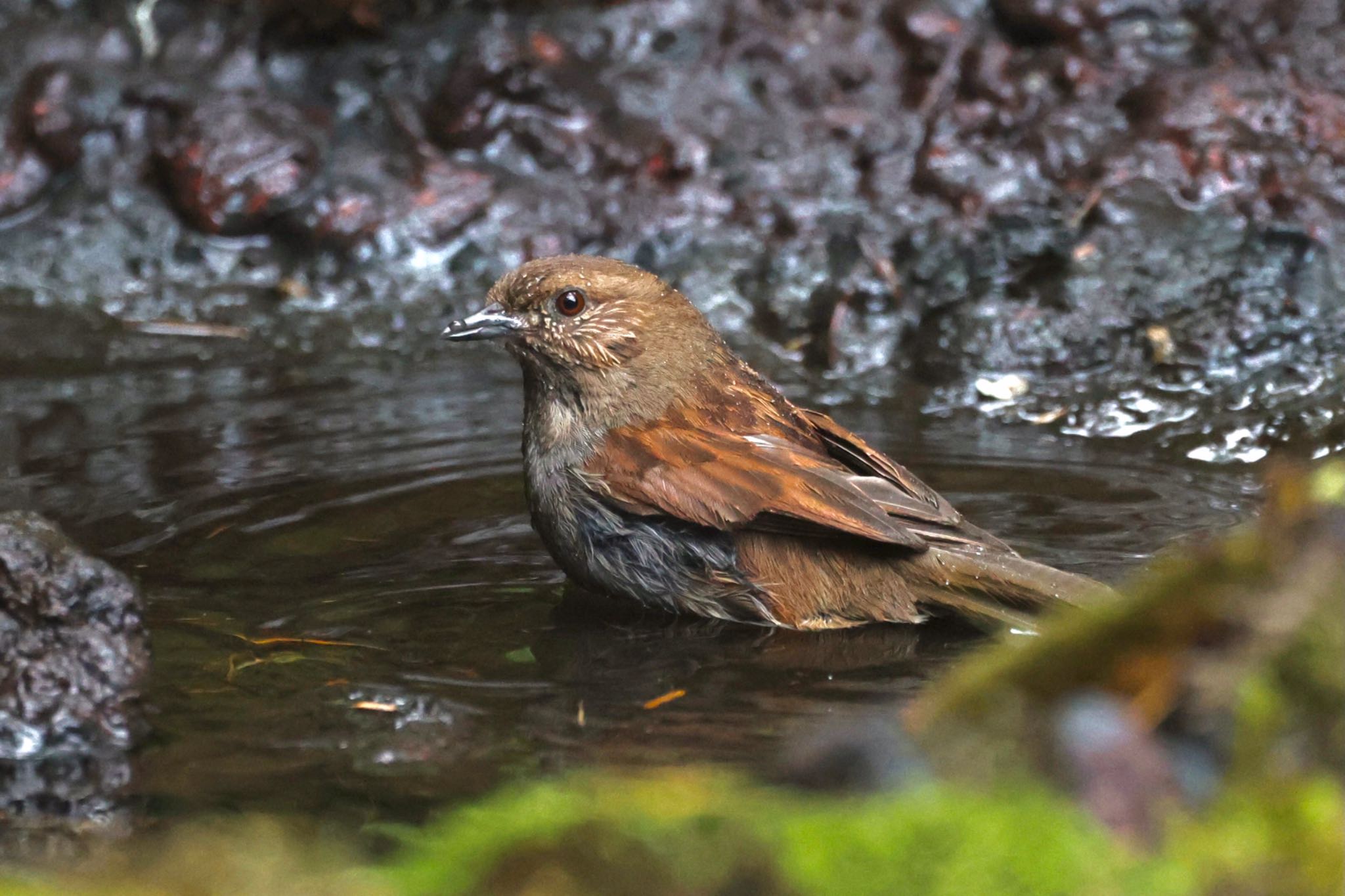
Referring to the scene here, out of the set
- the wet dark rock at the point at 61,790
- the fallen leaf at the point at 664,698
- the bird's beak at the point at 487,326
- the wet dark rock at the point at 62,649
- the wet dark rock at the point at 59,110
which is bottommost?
the wet dark rock at the point at 61,790

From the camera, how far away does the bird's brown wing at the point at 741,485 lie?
4949 mm

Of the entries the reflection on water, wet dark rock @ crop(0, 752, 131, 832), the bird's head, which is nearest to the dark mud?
the reflection on water

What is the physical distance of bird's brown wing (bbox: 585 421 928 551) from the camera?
4.95m

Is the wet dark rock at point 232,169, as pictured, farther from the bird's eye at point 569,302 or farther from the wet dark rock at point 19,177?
the bird's eye at point 569,302

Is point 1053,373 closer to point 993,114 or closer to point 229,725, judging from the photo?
point 993,114

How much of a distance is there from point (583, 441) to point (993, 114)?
4.47m

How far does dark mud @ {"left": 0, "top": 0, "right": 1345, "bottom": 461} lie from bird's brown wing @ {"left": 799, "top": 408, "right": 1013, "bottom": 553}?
207cm

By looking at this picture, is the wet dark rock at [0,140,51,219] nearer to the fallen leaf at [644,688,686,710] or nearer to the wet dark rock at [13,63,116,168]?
the wet dark rock at [13,63,116,168]

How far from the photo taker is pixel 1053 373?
297 inches

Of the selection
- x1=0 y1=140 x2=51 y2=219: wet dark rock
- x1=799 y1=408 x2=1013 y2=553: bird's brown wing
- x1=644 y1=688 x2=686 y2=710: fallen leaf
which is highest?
x1=0 y1=140 x2=51 y2=219: wet dark rock

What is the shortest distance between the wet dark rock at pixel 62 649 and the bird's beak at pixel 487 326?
178 centimetres

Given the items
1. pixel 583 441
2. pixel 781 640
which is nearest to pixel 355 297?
pixel 583 441

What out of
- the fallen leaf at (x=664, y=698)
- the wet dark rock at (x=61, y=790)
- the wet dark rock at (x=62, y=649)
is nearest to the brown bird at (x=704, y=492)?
the fallen leaf at (x=664, y=698)

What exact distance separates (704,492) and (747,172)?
4192 millimetres
